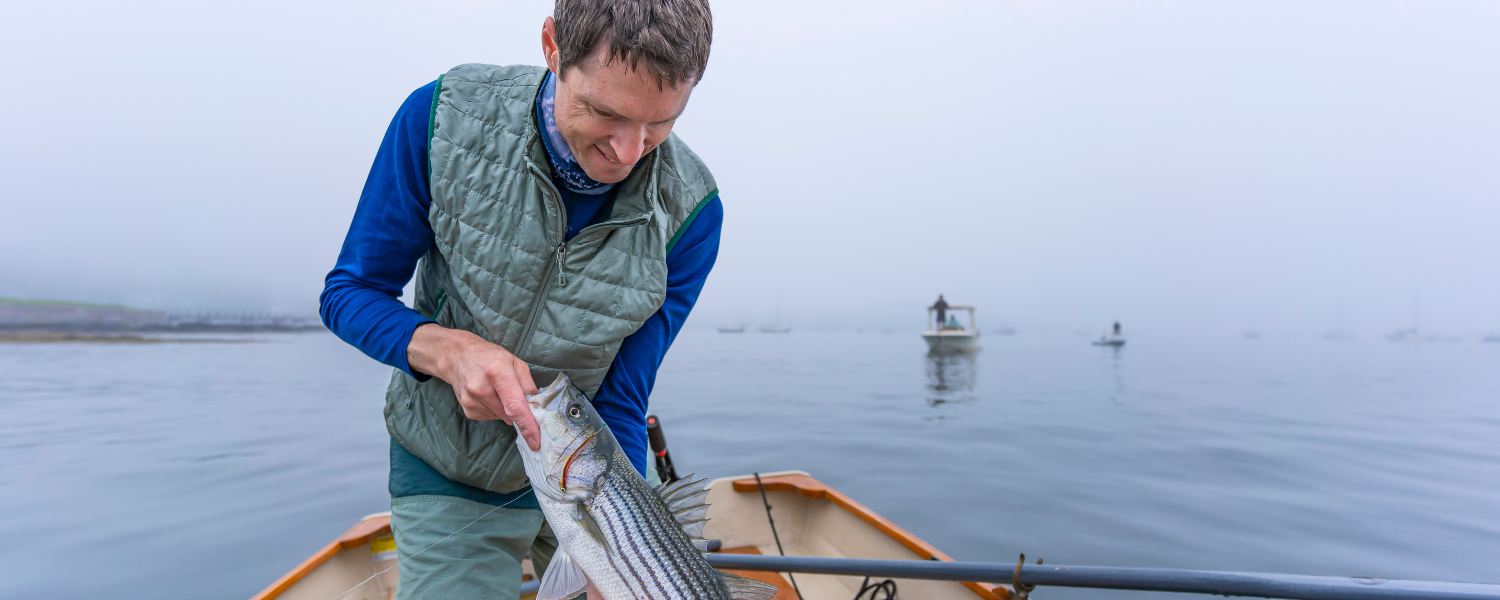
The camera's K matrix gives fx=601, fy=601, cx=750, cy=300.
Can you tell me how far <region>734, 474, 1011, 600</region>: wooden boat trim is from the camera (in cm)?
296

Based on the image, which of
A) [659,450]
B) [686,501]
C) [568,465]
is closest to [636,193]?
[568,465]

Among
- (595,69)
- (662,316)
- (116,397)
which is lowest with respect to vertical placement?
(116,397)

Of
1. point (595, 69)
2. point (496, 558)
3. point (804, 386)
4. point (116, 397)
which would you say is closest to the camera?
point (595, 69)

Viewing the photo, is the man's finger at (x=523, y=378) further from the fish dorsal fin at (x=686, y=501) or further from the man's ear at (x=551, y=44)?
the man's ear at (x=551, y=44)

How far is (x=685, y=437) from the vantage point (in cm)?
1063

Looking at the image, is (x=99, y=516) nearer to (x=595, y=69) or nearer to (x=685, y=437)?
(x=685, y=437)

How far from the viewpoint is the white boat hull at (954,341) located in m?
30.5

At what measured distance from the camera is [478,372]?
1397 millimetres

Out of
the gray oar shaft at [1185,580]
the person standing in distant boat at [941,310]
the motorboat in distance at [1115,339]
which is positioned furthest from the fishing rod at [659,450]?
the motorboat in distance at [1115,339]

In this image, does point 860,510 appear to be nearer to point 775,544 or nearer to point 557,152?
point 775,544

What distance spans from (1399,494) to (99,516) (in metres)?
15.5

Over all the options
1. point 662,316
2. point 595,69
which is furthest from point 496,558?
point 595,69

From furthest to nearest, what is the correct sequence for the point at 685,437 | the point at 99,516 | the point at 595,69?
the point at 685,437, the point at 99,516, the point at 595,69

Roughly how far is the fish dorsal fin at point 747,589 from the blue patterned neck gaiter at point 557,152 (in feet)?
3.64
